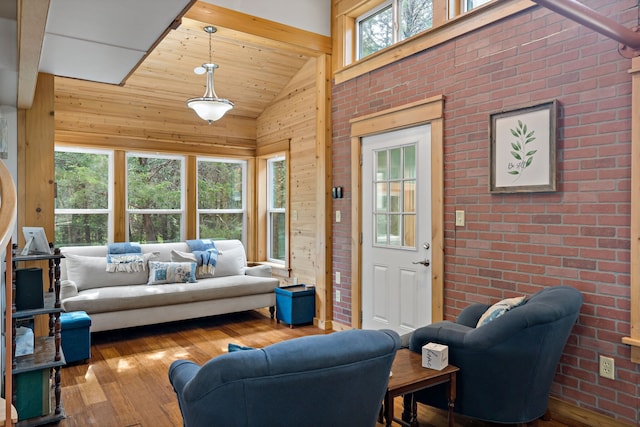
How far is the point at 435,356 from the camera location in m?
2.29

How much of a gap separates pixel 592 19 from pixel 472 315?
1832mm

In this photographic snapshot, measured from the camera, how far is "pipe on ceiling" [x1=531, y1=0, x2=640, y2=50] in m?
2.00

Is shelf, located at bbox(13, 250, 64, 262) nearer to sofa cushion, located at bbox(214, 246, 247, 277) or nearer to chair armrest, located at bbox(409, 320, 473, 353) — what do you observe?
chair armrest, located at bbox(409, 320, 473, 353)

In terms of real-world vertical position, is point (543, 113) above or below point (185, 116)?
below

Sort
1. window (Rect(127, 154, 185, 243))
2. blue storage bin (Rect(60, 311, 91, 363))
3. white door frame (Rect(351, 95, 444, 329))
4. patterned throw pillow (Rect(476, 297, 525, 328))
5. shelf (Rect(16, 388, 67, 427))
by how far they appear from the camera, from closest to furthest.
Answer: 1. patterned throw pillow (Rect(476, 297, 525, 328))
2. shelf (Rect(16, 388, 67, 427))
3. white door frame (Rect(351, 95, 444, 329))
4. blue storage bin (Rect(60, 311, 91, 363))
5. window (Rect(127, 154, 185, 243))

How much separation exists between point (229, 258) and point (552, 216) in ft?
12.6

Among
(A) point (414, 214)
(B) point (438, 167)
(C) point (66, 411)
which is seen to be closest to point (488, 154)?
(B) point (438, 167)

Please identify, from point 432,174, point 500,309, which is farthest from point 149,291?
point 500,309

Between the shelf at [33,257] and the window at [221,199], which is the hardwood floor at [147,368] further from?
the window at [221,199]

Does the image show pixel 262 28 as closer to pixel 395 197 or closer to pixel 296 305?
pixel 395 197

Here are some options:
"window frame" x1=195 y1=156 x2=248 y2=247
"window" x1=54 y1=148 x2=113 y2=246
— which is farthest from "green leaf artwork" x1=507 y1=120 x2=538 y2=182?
"window" x1=54 y1=148 x2=113 y2=246

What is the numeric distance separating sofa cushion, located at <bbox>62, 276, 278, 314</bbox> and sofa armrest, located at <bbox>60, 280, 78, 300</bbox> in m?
0.05

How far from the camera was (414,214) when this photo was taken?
3.87 meters

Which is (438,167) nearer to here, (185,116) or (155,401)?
(155,401)
